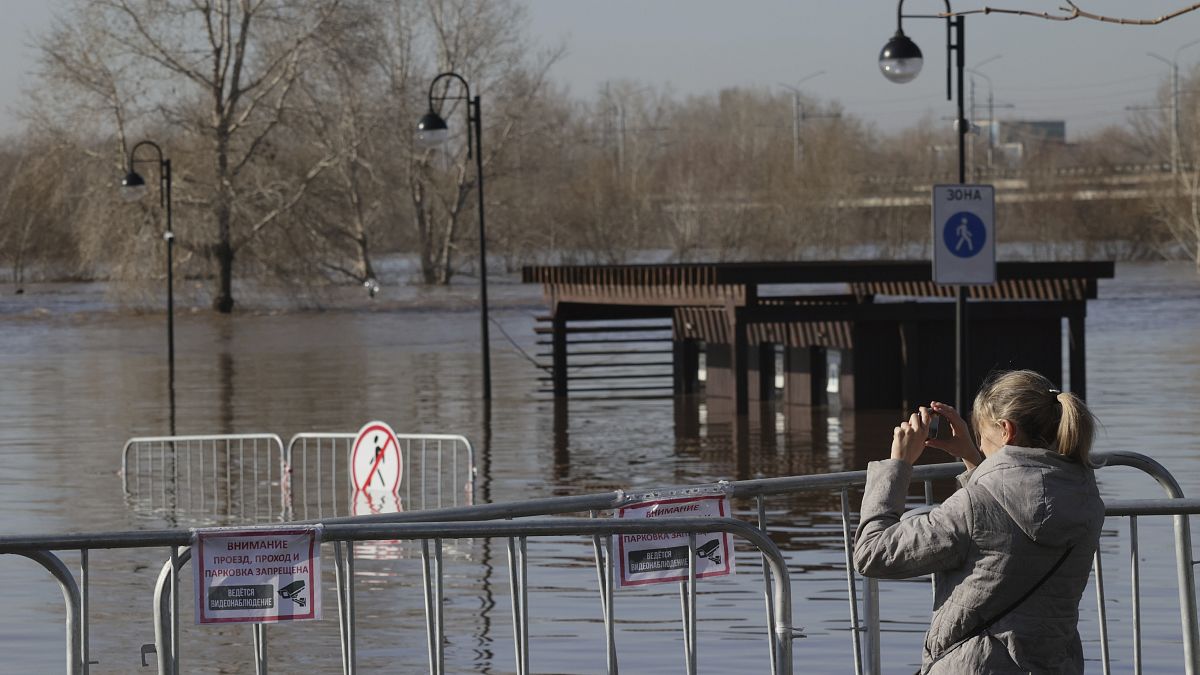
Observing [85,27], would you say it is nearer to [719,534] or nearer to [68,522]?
[68,522]

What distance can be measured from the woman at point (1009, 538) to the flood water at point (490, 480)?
4.43m

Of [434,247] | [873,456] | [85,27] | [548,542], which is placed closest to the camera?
[548,542]

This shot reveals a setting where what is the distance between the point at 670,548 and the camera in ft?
19.3

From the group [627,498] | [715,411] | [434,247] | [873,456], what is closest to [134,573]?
[627,498]

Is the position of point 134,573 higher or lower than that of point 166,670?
lower

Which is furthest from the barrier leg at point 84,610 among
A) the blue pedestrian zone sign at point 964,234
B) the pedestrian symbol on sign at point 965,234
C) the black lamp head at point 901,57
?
the black lamp head at point 901,57

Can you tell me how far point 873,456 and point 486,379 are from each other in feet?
28.0

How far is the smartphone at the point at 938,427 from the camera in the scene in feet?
15.9

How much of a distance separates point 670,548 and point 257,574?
4.37ft

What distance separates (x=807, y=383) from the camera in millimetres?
25312

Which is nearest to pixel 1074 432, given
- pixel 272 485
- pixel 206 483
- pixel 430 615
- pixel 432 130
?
pixel 430 615

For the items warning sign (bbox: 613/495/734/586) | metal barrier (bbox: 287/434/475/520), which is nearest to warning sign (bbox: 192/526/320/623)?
warning sign (bbox: 613/495/734/586)

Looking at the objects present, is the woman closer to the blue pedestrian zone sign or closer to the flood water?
the flood water

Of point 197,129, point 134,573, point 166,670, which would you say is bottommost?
point 134,573
